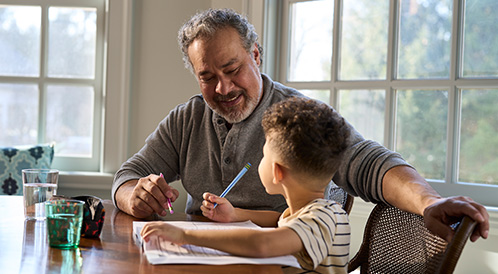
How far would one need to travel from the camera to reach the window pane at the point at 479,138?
7.90 feet

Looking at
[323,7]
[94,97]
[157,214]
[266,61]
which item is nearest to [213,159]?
[157,214]

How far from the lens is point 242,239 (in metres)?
1.02

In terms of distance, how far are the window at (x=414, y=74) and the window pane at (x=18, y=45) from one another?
1.53 metres

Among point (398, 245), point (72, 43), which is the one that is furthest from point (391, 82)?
point (72, 43)

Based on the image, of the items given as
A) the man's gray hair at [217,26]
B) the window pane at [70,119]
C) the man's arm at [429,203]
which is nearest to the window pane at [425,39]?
the man's gray hair at [217,26]

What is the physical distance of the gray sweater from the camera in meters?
1.81

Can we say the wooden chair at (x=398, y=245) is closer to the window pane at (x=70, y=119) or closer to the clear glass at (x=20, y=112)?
the window pane at (x=70, y=119)

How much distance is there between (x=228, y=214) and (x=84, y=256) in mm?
478

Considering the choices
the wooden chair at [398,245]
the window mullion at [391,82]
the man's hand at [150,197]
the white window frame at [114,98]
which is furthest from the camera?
the white window frame at [114,98]

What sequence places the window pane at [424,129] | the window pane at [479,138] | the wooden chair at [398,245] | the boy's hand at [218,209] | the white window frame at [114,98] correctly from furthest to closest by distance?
the white window frame at [114,98]
the window pane at [424,129]
the window pane at [479,138]
the boy's hand at [218,209]
the wooden chair at [398,245]

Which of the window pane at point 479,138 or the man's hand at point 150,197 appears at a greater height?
the window pane at point 479,138

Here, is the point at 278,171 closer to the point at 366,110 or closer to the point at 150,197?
the point at 150,197

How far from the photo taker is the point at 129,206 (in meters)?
1.62

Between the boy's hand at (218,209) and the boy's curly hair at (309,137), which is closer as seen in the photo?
the boy's curly hair at (309,137)
